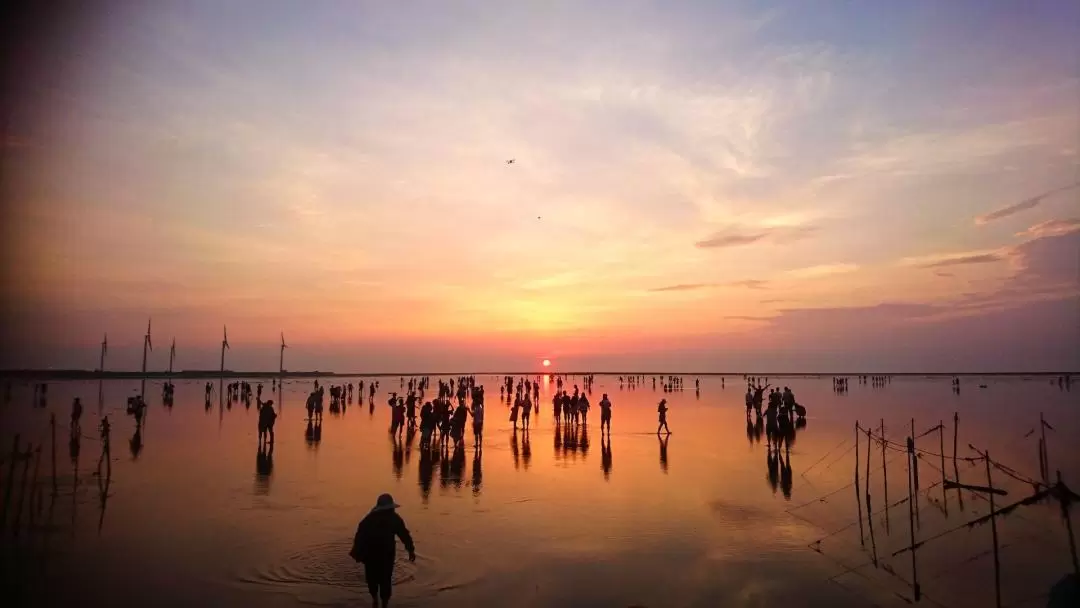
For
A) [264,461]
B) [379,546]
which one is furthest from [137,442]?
[379,546]

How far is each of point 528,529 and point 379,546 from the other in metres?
4.72

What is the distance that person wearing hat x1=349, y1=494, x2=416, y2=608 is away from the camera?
329 inches

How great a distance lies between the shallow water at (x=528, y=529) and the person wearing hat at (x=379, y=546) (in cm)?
53

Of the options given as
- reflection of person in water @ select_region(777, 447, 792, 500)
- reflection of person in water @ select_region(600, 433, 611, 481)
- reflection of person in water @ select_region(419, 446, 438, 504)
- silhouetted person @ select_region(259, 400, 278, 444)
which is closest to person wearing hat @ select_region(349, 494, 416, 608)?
reflection of person in water @ select_region(419, 446, 438, 504)

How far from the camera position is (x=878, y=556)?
37.5 ft

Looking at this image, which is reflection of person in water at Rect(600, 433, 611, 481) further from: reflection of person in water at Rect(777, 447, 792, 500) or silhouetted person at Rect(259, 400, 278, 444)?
silhouetted person at Rect(259, 400, 278, 444)

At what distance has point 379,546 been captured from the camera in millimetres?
8344

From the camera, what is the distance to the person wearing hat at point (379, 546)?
835 centimetres

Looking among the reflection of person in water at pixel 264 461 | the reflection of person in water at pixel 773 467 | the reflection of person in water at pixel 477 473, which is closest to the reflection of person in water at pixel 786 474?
the reflection of person in water at pixel 773 467

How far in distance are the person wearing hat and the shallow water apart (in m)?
0.53

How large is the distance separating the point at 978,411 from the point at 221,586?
48403mm

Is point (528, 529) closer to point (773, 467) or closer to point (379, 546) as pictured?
point (379, 546)

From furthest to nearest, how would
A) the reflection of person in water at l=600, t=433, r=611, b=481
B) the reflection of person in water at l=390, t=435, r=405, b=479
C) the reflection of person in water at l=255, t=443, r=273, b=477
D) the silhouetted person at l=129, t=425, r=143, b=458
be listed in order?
the silhouetted person at l=129, t=425, r=143, b=458, the reflection of person in water at l=390, t=435, r=405, b=479, the reflection of person in water at l=600, t=433, r=611, b=481, the reflection of person in water at l=255, t=443, r=273, b=477

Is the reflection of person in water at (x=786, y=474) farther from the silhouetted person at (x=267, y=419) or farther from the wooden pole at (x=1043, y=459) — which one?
the silhouetted person at (x=267, y=419)
